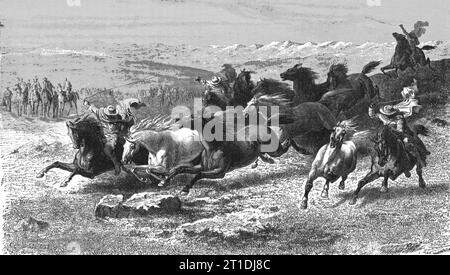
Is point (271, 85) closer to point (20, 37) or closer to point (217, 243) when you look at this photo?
point (217, 243)

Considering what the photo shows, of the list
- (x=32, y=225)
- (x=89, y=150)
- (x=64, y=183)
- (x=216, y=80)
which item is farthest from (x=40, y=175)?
(x=216, y=80)

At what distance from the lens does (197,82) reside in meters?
10.7

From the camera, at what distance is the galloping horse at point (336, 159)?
407 inches

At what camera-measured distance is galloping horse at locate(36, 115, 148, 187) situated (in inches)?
410

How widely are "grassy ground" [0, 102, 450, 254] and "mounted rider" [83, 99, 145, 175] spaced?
0.43 m

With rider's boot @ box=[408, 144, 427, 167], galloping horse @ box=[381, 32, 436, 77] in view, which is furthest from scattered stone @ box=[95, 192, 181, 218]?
galloping horse @ box=[381, 32, 436, 77]

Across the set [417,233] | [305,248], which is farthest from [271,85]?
[417,233]

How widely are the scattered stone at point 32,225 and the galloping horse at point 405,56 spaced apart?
6.11 meters

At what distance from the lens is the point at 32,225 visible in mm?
10438

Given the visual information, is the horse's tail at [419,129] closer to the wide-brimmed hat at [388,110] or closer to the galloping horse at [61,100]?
the wide-brimmed hat at [388,110]

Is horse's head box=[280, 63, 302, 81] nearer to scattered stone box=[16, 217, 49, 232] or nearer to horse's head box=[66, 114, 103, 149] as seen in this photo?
horse's head box=[66, 114, 103, 149]

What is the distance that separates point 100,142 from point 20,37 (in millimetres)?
2165

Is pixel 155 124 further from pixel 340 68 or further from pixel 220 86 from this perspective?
pixel 340 68

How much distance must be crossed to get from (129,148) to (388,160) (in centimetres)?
411
